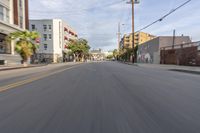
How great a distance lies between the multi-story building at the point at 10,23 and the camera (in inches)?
1361

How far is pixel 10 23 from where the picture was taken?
37438mm

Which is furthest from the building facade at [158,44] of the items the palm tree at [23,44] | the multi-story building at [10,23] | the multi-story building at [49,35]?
the multi-story building at [49,35]

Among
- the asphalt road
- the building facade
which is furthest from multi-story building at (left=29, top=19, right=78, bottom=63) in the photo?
the asphalt road

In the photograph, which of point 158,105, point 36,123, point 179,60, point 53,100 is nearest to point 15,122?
point 36,123

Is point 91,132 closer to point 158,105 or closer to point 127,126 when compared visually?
point 127,126

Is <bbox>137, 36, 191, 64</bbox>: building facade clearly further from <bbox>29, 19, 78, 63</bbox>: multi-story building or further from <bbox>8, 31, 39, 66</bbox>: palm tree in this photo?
<bbox>29, 19, 78, 63</bbox>: multi-story building

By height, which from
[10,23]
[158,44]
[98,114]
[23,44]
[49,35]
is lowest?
[98,114]

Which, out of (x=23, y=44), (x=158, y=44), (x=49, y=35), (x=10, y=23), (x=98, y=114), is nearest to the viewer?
(x=98, y=114)

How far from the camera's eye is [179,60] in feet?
117

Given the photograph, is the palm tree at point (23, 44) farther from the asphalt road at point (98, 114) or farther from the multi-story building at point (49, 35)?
the multi-story building at point (49, 35)

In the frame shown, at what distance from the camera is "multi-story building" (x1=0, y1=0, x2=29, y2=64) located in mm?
34562

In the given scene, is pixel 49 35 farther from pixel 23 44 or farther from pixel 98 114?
pixel 98 114

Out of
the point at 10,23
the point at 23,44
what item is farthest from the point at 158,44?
the point at 10,23

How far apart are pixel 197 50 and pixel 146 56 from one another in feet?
92.6
